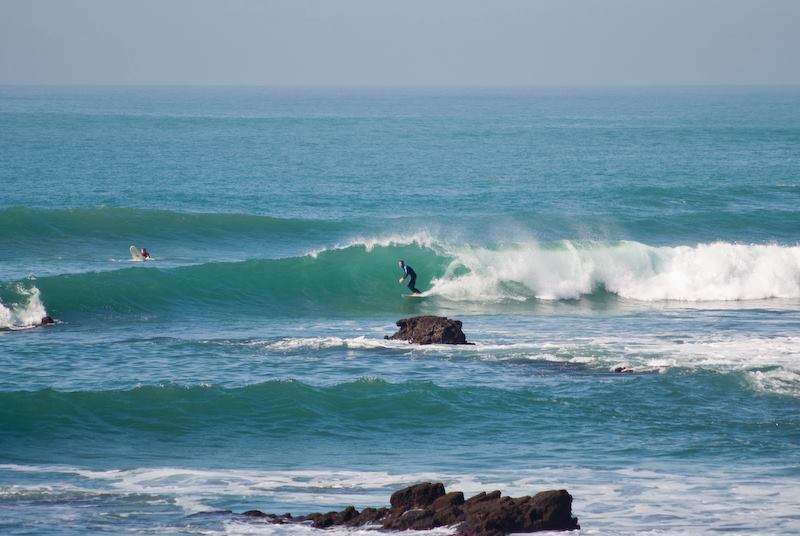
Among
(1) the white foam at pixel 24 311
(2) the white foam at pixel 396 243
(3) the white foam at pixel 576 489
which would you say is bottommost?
(3) the white foam at pixel 576 489

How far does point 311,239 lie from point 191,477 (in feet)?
77.8

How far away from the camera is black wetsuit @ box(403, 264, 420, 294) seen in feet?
92.7

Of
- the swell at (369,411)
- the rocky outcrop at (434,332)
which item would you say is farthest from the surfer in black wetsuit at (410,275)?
the swell at (369,411)

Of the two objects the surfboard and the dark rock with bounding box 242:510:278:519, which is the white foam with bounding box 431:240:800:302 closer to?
the surfboard

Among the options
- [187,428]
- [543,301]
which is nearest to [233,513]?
[187,428]

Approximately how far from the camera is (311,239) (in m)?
38.1

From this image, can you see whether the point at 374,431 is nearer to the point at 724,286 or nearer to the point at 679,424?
the point at 679,424

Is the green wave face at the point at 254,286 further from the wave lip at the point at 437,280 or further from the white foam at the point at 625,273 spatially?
the white foam at the point at 625,273

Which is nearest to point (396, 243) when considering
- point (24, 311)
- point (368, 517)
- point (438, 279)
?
point (438, 279)

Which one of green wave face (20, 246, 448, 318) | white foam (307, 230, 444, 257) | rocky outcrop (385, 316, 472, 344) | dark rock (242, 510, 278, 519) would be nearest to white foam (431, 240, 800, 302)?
white foam (307, 230, 444, 257)

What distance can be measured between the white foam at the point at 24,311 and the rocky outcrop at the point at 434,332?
26.0 ft

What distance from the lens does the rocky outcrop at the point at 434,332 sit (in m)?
21.6

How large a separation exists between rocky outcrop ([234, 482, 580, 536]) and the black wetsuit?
15.6 metres

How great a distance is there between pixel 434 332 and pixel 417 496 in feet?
30.7
